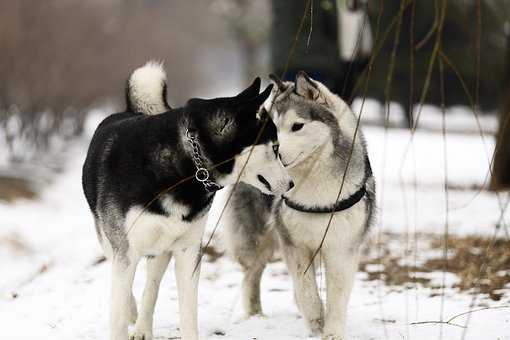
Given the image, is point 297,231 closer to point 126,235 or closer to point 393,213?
point 126,235

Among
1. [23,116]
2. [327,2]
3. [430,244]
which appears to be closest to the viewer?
[430,244]

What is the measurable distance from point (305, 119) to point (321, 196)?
16.5 inches

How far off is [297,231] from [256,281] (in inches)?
29.9

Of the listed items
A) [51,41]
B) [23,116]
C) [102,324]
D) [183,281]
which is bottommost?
[102,324]

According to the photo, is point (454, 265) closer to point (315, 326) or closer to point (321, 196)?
point (315, 326)

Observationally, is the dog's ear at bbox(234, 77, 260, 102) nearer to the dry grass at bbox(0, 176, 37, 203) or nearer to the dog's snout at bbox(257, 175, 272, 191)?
the dog's snout at bbox(257, 175, 272, 191)

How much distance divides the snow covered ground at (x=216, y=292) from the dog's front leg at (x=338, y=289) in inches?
6.1

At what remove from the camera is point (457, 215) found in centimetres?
804

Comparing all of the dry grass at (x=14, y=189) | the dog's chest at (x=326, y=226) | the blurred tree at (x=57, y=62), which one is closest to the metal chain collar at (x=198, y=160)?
the dog's chest at (x=326, y=226)

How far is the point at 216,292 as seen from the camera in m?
5.11

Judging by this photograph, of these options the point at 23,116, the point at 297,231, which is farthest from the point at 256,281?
the point at 23,116

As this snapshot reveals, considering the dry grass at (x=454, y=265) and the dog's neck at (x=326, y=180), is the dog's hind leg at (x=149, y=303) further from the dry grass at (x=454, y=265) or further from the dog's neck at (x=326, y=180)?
the dry grass at (x=454, y=265)

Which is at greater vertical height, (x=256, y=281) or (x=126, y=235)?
(x=126, y=235)

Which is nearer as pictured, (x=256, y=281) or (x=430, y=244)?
(x=256, y=281)
